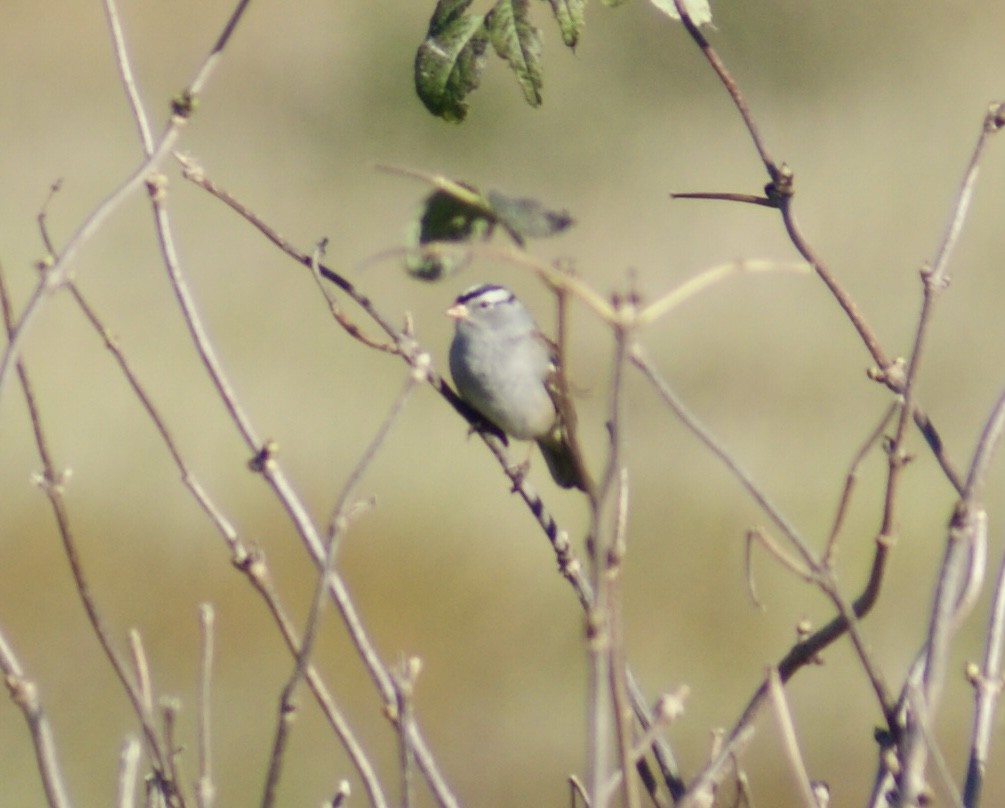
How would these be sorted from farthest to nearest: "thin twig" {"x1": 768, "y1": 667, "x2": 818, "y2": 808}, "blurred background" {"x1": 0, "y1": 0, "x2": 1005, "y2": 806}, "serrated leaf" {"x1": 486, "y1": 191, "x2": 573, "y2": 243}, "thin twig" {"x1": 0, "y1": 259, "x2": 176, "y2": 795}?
"blurred background" {"x1": 0, "y1": 0, "x2": 1005, "y2": 806} < "thin twig" {"x1": 0, "y1": 259, "x2": 176, "y2": 795} < "serrated leaf" {"x1": 486, "y1": 191, "x2": 573, "y2": 243} < "thin twig" {"x1": 768, "y1": 667, "x2": 818, "y2": 808}

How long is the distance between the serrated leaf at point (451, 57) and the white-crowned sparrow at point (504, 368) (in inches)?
71.3

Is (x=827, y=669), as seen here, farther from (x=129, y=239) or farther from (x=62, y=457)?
(x=129, y=239)

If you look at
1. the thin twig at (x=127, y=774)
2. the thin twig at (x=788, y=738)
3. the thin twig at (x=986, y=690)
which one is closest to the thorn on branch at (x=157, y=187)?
the thin twig at (x=127, y=774)

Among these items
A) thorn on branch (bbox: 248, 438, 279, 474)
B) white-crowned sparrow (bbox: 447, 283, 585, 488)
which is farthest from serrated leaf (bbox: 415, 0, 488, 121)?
white-crowned sparrow (bbox: 447, 283, 585, 488)

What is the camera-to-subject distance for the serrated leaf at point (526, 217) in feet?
3.96

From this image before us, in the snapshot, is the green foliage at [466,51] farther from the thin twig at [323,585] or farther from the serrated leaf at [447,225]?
the thin twig at [323,585]

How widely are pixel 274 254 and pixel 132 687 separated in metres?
6.64

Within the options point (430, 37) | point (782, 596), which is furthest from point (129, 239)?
point (430, 37)

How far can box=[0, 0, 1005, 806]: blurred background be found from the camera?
607 cm

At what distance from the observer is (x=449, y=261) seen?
1442 mm

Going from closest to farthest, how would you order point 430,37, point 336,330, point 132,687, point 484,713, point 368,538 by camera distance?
point 132,687, point 430,37, point 484,713, point 368,538, point 336,330

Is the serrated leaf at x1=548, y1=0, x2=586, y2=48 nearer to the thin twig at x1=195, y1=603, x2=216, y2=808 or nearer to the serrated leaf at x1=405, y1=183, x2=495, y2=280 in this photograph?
the serrated leaf at x1=405, y1=183, x2=495, y2=280

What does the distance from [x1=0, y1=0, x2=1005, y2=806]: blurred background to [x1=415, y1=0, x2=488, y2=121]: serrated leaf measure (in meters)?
4.33

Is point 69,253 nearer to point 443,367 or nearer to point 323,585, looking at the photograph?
point 323,585
